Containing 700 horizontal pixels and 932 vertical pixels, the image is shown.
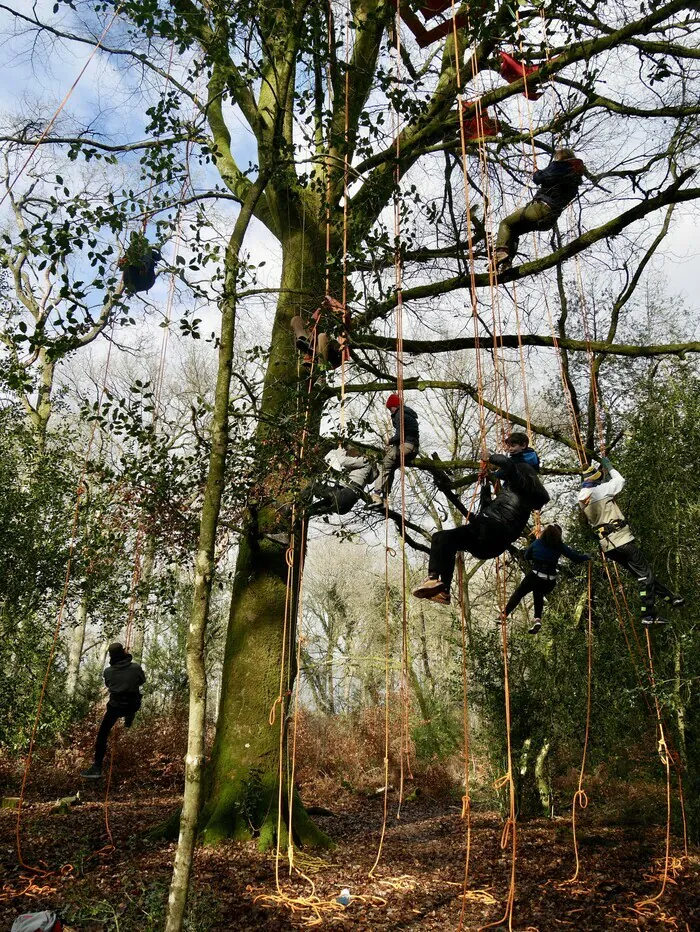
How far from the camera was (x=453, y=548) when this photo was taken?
5.37m

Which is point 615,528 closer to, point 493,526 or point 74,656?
point 493,526

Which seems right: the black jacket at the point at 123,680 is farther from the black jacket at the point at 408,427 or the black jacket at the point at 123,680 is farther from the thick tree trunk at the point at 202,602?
the thick tree trunk at the point at 202,602

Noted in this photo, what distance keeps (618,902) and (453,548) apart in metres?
4.49

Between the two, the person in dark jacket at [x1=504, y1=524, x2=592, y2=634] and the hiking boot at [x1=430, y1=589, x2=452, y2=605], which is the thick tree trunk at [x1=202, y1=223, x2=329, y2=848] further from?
the person in dark jacket at [x1=504, y1=524, x2=592, y2=634]

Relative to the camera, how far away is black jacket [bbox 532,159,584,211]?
23.0ft

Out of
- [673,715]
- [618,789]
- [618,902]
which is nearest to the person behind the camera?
[618,902]

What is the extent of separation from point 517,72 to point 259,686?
725 cm

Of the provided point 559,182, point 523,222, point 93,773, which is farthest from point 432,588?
point 93,773

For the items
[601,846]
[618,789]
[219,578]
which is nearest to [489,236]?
[219,578]

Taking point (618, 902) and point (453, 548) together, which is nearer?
point (453, 548)

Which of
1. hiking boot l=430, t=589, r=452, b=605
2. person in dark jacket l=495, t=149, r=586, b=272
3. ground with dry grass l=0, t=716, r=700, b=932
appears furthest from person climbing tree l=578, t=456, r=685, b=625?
ground with dry grass l=0, t=716, r=700, b=932

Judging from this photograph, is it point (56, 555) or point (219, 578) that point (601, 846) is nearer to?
point (219, 578)

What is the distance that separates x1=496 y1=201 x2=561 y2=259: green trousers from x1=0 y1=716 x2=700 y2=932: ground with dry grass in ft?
21.2

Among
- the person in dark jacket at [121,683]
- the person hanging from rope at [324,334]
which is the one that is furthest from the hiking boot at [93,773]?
the person hanging from rope at [324,334]
